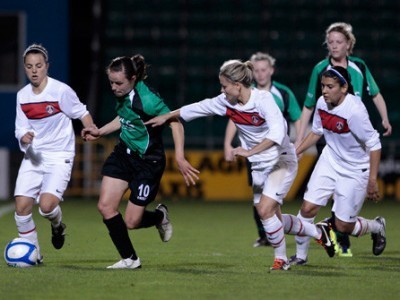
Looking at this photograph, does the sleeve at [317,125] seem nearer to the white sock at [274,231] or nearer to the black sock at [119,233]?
the white sock at [274,231]

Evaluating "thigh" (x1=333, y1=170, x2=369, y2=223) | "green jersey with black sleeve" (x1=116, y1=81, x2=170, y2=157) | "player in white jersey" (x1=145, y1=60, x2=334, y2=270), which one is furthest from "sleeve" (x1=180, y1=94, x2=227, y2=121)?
"thigh" (x1=333, y1=170, x2=369, y2=223)

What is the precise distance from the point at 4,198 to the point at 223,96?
10.4m

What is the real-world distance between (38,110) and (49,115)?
0.10 m

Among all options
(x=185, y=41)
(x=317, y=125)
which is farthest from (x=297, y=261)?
(x=185, y=41)

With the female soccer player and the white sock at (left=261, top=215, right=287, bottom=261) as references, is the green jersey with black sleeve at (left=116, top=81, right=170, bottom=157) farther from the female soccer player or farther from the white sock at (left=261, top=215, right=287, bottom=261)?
the white sock at (left=261, top=215, right=287, bottom=261)

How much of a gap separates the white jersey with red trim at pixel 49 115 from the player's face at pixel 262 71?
2.39 meters

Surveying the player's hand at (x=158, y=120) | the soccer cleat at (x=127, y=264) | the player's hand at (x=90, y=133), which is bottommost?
the soccer cleat at (x=127, y=264)

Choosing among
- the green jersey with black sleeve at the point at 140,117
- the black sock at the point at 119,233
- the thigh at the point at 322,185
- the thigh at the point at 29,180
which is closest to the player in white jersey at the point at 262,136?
the green jersey with black sleeve at the point at 140,117

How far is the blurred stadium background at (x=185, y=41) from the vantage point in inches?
813

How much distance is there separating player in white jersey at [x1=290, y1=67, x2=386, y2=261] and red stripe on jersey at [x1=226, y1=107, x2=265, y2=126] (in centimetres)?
62

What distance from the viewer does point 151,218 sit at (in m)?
8.95

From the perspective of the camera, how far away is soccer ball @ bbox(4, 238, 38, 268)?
8.50 meters

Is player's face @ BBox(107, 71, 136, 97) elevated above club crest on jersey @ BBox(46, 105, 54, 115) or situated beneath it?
elevated above

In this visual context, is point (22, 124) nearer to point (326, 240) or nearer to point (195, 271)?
point (195, 271)
